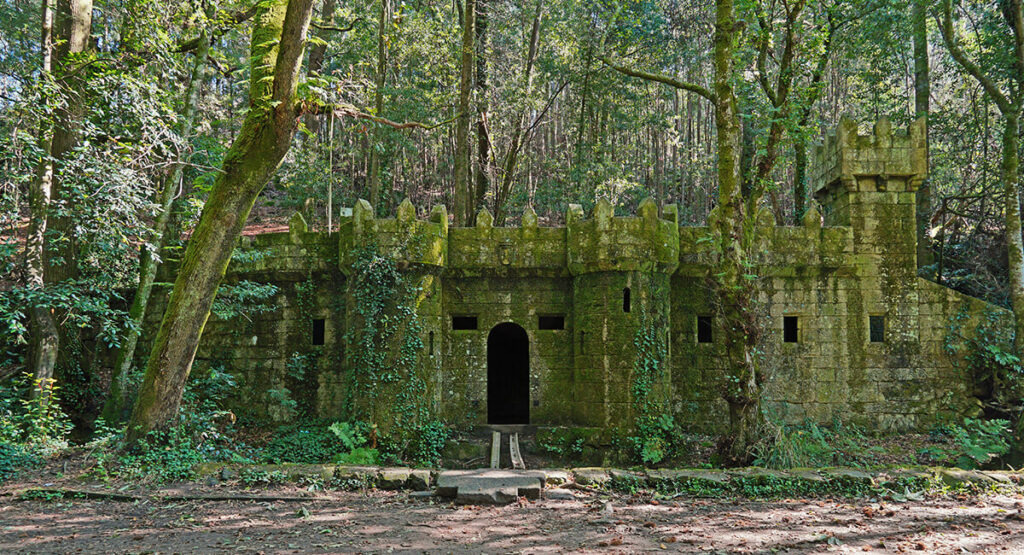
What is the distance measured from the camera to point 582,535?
5738mm

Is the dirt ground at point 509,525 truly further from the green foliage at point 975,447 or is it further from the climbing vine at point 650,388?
the climbing vine at point 650,388

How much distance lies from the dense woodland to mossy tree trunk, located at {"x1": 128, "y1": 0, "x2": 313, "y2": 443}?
0.03 meters

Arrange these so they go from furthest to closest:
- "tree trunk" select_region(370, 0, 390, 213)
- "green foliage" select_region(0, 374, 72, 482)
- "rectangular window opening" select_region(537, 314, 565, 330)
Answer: "tree trunk" select_region(370, 0, 390, 213) < "rectangular window opening" select_region(537, 314, 565, 330) < "green foliage" select_region(0, 374, 72, 482)

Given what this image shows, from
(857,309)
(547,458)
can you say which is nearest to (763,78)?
(857,309)

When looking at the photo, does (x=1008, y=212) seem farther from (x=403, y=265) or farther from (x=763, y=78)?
(x=403, y=265)

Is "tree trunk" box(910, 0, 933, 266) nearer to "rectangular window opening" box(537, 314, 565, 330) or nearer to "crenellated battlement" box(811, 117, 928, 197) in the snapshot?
"crenellated battlement" box(811, 117, 928, 197)

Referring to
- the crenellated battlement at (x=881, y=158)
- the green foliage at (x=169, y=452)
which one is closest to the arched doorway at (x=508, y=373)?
the green foliage at (x=169, y=452)

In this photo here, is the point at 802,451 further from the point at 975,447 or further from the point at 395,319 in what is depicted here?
the point at 395,319

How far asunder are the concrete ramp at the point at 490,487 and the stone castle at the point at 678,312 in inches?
174

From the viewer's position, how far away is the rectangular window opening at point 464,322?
1262cm

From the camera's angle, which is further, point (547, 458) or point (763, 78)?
point (763, 78)

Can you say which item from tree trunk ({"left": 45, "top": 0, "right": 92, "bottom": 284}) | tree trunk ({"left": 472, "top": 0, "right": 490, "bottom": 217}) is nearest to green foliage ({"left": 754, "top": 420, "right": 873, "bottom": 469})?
tree trunk ({"left": 45, "top": 0, "right": 92, "bottom": 284})

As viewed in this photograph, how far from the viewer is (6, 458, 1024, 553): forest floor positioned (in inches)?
214

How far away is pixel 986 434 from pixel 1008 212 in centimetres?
475
